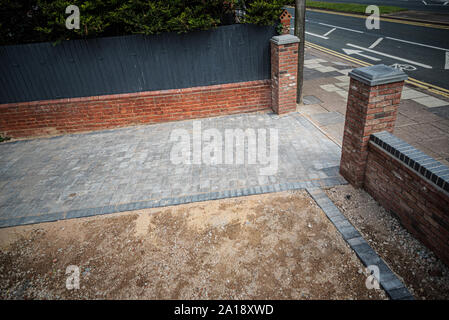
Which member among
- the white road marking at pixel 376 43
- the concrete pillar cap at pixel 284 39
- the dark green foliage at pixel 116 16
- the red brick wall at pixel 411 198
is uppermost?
the dark green foliage at pixel 116 16

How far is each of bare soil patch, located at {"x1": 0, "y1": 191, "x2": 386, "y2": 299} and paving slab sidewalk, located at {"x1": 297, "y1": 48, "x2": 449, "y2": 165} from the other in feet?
9.82

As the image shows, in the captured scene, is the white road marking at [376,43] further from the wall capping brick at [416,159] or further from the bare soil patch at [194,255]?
the bare soil patch at [194,255]

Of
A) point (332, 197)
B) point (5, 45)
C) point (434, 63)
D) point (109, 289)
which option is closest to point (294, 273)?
point (332, 197)

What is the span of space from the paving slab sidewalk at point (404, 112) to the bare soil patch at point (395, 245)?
1.98 metres

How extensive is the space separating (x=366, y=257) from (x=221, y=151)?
352cm

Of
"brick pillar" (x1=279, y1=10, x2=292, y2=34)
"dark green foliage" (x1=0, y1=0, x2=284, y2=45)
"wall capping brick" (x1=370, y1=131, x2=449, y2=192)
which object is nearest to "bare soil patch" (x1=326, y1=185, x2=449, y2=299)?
"wall capping brick" (x1=370, y1=131, x2=449, y2=192)

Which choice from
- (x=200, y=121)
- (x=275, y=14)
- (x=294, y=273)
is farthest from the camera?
(x=200, y=121)

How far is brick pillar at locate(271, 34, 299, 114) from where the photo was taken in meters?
6.56

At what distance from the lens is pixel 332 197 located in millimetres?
4539

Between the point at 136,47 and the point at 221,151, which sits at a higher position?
the point at 136,47

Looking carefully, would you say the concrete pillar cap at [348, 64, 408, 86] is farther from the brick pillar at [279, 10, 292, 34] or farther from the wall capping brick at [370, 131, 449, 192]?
the brick pillar at [279, 10, 292, 34]

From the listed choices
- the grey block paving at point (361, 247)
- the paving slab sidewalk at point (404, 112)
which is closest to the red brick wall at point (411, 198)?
the grey block paving at point (361, 247)

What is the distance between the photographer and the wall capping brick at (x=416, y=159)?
3.12 meters
